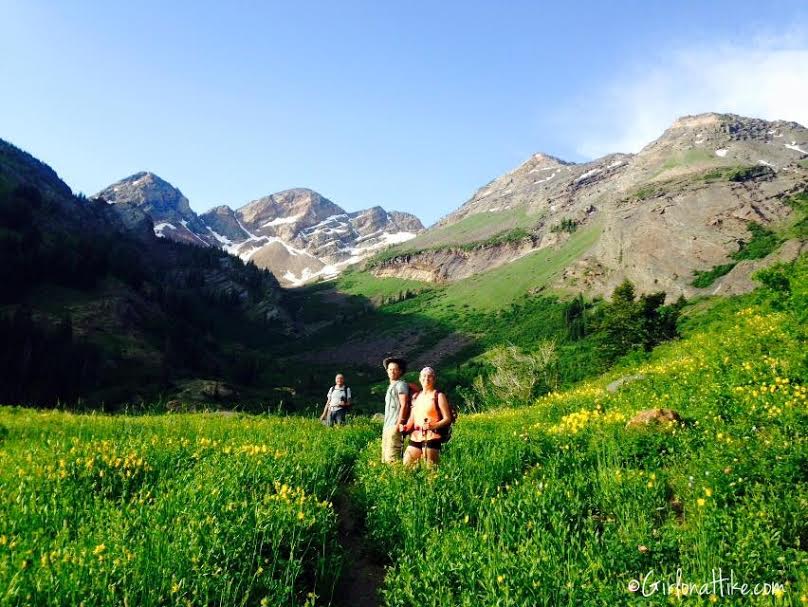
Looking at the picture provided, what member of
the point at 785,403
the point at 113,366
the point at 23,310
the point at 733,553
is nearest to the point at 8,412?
the point at 733,553

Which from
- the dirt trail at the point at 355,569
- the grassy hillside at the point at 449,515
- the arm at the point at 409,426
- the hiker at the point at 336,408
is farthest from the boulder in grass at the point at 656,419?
the hiker at the point at 336,408

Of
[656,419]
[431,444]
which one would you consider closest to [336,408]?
[431,444]

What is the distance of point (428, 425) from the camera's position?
848 cm

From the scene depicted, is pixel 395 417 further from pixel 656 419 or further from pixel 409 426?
pixel 656 419

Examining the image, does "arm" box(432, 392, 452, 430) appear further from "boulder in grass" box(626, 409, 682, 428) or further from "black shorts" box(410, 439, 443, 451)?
"boulder in grass" box(626, 409, 682, 428)

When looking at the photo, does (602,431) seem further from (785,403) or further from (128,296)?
(128,296)

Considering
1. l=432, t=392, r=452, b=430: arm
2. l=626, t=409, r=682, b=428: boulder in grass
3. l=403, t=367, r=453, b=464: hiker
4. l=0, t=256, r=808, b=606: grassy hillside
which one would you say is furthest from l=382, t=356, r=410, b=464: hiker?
l=626, t=409, r=682, b=428: boulder in grass

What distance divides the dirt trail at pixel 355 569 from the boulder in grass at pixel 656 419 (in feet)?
17.0

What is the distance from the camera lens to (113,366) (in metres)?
104

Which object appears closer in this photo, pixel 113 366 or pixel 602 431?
pixel 602 431

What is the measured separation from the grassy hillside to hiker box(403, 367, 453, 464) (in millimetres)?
575

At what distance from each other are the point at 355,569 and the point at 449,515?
142 cm

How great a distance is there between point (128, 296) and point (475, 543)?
506 feet

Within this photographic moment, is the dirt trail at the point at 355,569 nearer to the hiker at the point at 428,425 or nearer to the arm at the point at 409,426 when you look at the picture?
the hiker at the point at 428,425
